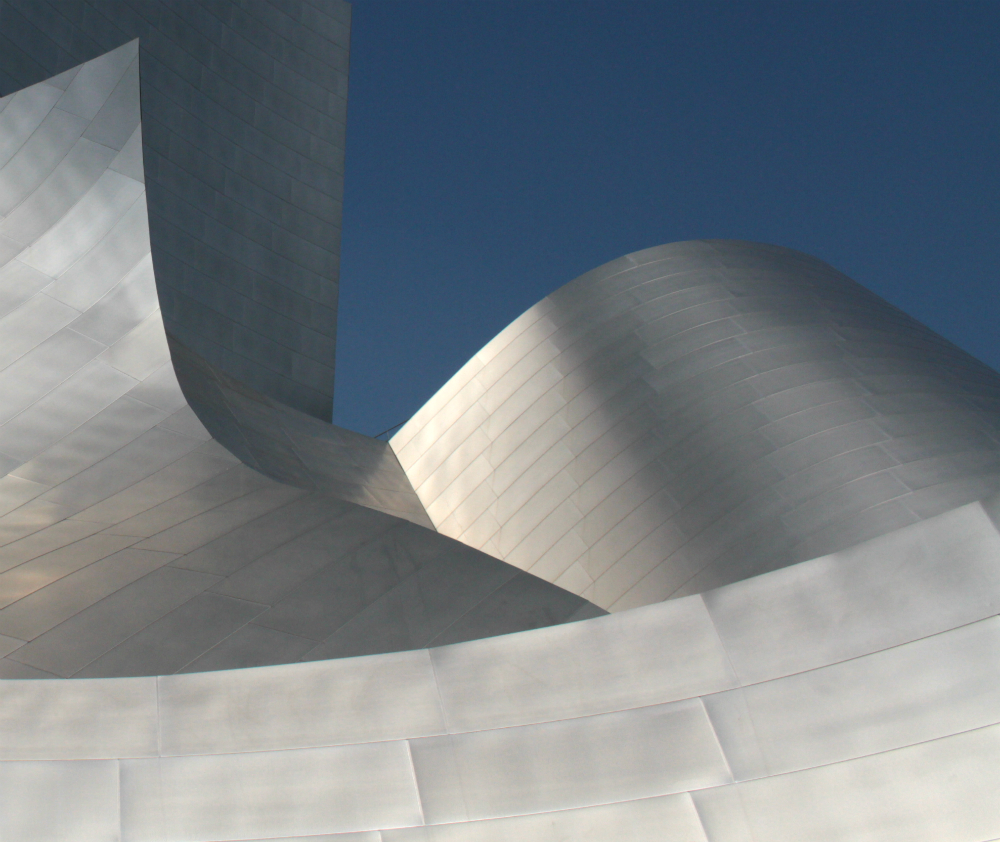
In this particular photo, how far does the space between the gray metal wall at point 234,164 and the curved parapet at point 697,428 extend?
5.58m

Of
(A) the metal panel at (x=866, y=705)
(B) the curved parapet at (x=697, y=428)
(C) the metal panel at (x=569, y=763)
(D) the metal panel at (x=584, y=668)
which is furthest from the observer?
(B) the curved parapet at (x=697, y=428)

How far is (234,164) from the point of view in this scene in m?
22.6

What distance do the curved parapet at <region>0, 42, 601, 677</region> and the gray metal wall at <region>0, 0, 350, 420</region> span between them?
4809 millimetres

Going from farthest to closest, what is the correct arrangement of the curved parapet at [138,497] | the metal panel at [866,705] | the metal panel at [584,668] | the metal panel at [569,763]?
the curved parapet at [138,497]
the metal panel at [584,668]
the metal panel at [569,763]
the metal panel at [866,705]

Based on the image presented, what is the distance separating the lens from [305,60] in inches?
1041

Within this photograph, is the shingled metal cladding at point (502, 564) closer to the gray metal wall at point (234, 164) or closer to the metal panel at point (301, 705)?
the metal panel at point (301, 705)

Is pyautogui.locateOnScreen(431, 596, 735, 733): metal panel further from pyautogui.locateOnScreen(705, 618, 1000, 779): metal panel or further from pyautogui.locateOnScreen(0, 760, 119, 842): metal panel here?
pyautogui.locateOnScreen(0, 760, 119, 842): metal panel

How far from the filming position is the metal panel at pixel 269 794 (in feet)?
13.6

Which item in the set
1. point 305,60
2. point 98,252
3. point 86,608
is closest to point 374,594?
point 86,608

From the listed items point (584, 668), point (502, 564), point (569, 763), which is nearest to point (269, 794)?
point (569, 763)

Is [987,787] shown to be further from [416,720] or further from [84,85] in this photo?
[84,85]

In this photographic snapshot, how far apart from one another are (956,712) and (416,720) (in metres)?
2.38

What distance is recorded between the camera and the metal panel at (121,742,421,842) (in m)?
A: 4.15

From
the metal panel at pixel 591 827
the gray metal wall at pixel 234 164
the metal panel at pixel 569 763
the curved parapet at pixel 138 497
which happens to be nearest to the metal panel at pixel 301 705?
the metal panel at pixel 569 763
